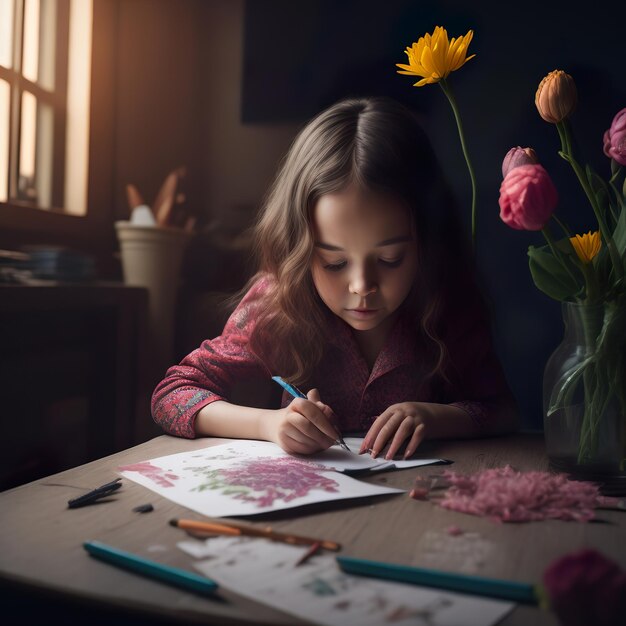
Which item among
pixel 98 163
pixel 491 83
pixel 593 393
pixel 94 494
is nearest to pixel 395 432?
pixel 593 393

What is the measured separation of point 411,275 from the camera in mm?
867

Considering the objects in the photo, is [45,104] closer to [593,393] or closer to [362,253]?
[362,253]

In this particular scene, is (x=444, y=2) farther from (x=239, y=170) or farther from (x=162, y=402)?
(x=162, y=402)

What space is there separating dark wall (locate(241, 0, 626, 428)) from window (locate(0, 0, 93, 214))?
371 mm

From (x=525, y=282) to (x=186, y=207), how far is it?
65cm

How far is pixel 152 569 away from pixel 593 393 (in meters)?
0.42

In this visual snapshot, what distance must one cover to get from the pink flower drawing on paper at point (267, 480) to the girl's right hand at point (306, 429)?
0.03 m

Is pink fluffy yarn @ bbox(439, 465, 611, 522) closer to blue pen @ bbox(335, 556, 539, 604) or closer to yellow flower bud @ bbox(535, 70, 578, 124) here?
blue pen @ bbox(335, 556, 539, 604)

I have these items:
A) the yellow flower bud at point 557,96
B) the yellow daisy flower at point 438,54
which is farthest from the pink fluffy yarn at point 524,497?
the yellow daisy flower at point 438,54

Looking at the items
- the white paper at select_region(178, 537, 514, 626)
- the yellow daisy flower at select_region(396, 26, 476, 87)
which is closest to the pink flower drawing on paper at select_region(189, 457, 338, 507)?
the white paper at select_region(178, 537, 514, 626)

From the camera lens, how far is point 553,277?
630 mm

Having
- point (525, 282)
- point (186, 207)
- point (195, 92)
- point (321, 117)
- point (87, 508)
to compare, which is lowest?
point (87, 508)

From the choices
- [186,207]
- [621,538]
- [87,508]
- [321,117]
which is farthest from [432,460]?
[186,207]

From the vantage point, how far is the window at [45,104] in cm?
115
